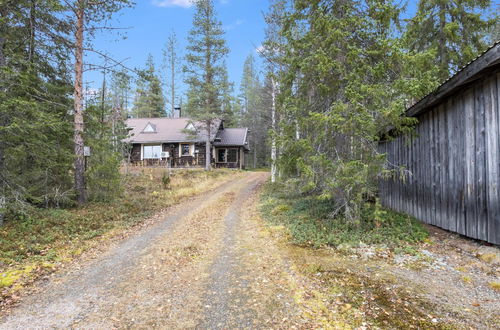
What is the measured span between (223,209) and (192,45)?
16661 millimetres

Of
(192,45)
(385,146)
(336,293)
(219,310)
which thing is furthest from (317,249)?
(192,45)

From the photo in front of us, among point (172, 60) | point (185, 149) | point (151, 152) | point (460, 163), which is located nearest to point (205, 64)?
point (185, 149)

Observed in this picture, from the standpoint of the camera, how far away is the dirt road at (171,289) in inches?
131

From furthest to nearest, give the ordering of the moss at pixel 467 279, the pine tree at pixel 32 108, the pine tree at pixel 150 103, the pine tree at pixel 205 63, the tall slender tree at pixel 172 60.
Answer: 1. the pine tree at pixel 150 103
2. the tall slender tree at pixel 172 60
3. the pine tree at pixel 205 63
4. the pine tree at pixel 32 108
5. the moss at pixel 467 279

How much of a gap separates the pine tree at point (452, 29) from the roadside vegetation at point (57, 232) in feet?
41.2

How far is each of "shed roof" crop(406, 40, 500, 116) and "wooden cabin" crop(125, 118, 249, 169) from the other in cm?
2047

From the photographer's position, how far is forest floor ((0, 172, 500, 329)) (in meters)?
3.30

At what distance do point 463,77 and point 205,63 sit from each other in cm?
1983

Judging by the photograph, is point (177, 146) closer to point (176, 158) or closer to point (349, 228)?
point (176, 158)

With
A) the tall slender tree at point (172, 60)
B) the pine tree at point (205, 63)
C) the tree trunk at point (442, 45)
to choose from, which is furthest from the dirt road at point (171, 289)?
the tall slender tree at point (172, 60)

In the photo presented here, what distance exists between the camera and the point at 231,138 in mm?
29344

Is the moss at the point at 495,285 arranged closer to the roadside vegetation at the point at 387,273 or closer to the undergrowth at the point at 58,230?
the roadside vegetation at the point at 387,273

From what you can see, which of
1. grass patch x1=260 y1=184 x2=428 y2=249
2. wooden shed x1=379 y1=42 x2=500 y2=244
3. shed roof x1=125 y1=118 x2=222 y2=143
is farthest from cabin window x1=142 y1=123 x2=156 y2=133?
wooden shed x1=379 y1=42 x2=500 y2=244

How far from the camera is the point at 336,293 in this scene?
3932 millimetres
